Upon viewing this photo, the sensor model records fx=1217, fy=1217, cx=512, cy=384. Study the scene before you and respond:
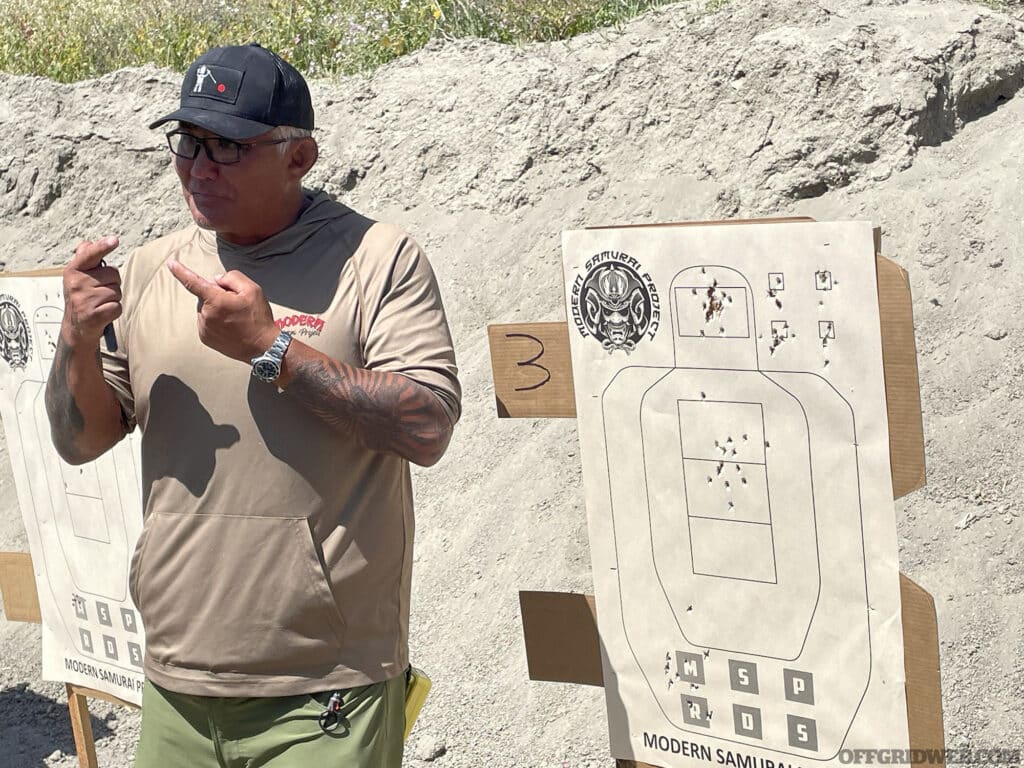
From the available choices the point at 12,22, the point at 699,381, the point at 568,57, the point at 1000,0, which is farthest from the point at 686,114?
the point at 12,22

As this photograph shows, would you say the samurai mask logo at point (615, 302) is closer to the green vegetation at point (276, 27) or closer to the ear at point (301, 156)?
the ear at point (301, 156)

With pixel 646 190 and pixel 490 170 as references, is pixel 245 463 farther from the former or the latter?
pixel 490 170

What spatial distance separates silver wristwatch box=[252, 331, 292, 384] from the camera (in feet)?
6.88

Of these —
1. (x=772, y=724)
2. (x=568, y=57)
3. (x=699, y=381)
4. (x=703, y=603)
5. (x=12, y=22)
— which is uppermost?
(x=12, y=22)

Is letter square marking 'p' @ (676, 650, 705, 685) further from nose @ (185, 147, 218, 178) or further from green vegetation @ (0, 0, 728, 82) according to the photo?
green vegetation @ (0, 0, 728, 82)

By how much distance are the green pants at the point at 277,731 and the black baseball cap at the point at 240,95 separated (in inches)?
41.7

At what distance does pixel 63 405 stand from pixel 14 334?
1.55 m

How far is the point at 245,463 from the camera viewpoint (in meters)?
2.26

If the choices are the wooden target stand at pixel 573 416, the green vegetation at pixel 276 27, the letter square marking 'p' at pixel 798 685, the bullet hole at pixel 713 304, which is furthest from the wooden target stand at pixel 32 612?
the green vegetation at pixel 276 27

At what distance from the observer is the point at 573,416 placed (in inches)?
111

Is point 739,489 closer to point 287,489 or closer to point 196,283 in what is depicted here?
point 287,489

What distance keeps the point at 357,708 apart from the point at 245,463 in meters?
0.50

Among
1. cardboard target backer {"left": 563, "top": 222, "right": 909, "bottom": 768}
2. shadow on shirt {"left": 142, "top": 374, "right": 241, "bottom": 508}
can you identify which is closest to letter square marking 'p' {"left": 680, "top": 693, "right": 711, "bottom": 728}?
cardboard target backer {"left": 563, "top": 222, "right": 909, "bottom": 768}

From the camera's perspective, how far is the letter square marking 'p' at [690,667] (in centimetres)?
272
